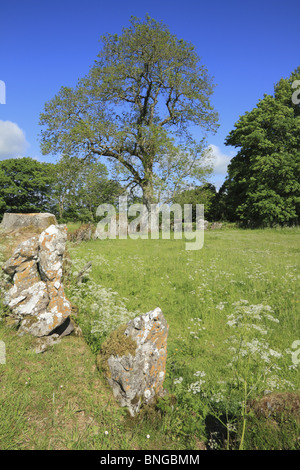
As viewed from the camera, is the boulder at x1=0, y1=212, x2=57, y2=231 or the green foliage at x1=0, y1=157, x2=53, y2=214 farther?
the green foliage at x1=0, y1=157, x2=53, y2=214

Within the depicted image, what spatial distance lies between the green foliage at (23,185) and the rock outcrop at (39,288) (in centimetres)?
4008

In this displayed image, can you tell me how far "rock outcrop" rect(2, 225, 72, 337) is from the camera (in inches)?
239

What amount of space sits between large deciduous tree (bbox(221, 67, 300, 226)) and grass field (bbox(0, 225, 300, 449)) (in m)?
26.3

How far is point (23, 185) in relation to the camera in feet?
144

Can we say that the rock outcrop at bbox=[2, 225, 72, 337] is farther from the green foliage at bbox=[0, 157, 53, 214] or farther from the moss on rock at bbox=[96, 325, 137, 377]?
the green foliage at bbox=[0, 157, 53, 214]

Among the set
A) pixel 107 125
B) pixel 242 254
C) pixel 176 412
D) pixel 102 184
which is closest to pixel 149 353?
pixel 176 412

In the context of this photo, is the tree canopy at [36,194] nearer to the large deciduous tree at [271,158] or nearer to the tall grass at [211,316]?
the large deciduous tree at [271,158]

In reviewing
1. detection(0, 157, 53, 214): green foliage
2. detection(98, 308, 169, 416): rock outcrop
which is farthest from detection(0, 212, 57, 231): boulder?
detection(0, 157, 53, 214): green foliage

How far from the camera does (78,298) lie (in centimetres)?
797

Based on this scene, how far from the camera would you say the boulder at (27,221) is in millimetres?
15820

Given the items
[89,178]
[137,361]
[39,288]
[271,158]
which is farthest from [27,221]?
[271,158]

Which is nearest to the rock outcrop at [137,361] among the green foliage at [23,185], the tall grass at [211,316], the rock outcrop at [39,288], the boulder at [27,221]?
the tall grass at [211,316]

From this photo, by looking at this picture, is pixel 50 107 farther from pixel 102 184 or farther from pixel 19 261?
pixel 19 261
